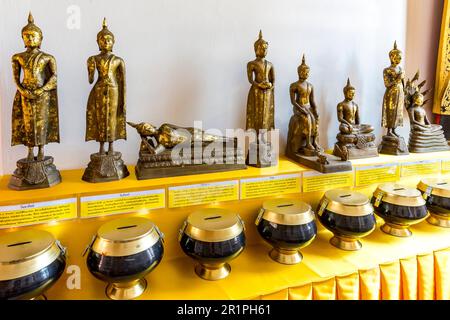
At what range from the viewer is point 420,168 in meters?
1.55

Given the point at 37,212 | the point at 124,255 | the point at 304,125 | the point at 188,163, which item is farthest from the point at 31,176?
the point at 304,125

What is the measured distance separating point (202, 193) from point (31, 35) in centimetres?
74

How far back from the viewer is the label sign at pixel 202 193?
1131 millimetres

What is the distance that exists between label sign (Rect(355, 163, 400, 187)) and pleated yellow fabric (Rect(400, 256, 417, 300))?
37cm

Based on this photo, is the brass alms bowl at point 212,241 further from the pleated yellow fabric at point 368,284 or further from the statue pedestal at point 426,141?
the statue pedestal at point 426,141

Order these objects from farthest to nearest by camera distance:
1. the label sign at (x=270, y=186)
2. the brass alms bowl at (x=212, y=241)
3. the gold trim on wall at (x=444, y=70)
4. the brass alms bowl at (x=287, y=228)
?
the gold trim on wall at (x=444, y=70)
the label sign at (x=270, y=186)
the brass alms bowl at (x=287, y=228)
the brass alms bowl at (x=212, y=241)

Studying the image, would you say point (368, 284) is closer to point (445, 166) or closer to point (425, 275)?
point (425, 275)

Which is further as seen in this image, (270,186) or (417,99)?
(417,99)

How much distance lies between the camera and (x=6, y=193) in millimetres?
983

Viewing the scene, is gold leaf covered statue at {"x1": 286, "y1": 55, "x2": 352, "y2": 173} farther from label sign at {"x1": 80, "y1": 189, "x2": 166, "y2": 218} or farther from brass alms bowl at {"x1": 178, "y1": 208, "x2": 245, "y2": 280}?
label sign at {"x1": 80, "y1": 189, "x2": 166, "y2": 218}

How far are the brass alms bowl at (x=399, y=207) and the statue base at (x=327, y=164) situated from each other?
189 millimetres

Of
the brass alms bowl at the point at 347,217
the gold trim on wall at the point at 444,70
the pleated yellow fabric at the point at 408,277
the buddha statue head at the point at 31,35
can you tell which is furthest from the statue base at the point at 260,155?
the gold trim on wall at the point at 444,70

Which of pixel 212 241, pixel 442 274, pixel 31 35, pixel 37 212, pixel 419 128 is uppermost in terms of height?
pixel 31 35

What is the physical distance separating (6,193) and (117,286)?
0.45 m
